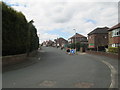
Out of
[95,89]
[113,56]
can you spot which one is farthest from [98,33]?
[95,89]

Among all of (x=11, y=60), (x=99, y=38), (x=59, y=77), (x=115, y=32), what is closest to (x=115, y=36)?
(x=115, y=32)

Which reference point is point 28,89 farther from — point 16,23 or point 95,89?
point 16,23

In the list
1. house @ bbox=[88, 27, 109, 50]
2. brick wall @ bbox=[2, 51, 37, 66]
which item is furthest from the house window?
brick wall @ bbox=[2, 51, 37, 66]

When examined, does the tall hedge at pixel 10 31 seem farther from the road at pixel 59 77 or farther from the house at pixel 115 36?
the house at pixel 115 36

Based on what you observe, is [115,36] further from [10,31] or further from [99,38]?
[10,31]

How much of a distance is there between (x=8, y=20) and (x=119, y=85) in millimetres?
9761

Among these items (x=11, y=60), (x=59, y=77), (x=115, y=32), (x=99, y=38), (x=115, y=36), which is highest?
(x=115, y=32)

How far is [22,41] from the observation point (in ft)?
46.7

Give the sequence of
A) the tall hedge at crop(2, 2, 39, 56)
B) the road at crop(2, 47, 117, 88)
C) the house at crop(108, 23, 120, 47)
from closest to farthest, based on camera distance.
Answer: the road at crop(2, 47, 117, 88), the tall hedge at crop(2, 2, 39, 56), the house at crop(108, 23, 120, 47)

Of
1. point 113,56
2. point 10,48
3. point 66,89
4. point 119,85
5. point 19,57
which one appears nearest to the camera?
point 66,89

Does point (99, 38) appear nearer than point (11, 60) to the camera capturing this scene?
No

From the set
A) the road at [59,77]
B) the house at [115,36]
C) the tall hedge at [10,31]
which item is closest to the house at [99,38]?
the house at [115,36]

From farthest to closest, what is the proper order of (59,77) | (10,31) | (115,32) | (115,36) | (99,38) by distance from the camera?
(99,38)
(115,32)
(115,36)
(10,31)
(59,77)

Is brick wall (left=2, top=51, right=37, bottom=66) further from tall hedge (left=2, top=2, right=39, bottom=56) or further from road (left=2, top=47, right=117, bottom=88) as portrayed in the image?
road (left=2, top=47, right=117, bottom=88)
